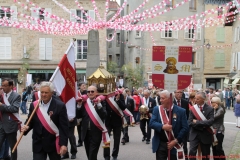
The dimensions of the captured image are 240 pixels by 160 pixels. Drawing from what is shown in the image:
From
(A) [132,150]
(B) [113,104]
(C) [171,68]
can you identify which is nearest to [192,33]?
(A) [132,150]

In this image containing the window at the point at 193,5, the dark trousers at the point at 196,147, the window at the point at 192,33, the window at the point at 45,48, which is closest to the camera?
the dark trousers at the point at 196,147

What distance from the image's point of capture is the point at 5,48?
1284 inches

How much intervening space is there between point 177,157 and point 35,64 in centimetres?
2886

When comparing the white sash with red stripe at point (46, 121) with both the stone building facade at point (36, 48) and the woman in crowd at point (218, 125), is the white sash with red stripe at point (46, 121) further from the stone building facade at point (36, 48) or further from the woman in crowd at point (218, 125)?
the stone building facade at point (36, 48)

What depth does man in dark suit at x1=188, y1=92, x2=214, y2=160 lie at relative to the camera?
7.40 metres

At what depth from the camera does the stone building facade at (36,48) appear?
107ft

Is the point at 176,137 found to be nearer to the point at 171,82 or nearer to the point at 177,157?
the point at 177,157

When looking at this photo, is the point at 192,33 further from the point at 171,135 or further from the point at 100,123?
the point at 171,135

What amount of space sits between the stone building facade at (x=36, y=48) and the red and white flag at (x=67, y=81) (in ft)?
86.3

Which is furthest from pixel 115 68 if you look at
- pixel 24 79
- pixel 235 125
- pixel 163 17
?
pixel 235 125

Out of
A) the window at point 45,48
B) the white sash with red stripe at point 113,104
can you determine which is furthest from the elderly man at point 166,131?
the window at point 45,48

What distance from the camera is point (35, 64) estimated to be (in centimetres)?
3353

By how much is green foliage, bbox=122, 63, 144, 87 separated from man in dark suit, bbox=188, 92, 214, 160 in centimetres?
2690

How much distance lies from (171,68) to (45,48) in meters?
28.5
